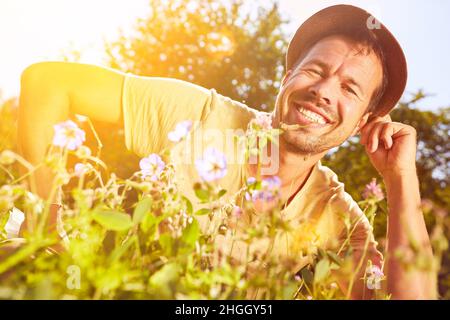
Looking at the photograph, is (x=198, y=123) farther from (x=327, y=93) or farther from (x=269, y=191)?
(x=269, y=191)

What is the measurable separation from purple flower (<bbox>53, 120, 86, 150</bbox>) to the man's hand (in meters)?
1.34

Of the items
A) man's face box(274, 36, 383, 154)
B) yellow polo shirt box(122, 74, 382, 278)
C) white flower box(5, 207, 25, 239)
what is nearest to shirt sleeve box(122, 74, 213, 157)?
yellow polo shirt box(122, 74, 382, 278)

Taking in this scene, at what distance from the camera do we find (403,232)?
4.83 feet

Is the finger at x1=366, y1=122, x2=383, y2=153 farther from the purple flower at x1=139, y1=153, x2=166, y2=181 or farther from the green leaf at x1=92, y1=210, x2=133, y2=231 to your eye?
the green leaf at x1=92, y1=210, x2=133, y2=231

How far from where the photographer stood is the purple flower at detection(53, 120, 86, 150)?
0.82 m

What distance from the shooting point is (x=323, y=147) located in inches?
89.7

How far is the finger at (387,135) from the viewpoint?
1973mm

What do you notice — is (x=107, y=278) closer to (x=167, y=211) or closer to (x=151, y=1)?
(x=167, y=211)

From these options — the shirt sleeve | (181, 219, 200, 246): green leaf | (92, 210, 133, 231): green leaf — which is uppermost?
the shirt sleeve

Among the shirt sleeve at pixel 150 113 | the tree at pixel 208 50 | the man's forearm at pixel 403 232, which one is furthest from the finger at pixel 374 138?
the tree at pixel 208 50

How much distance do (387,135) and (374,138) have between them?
55 millimetres
